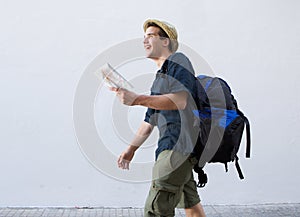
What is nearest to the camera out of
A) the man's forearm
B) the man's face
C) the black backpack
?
the man's forearm

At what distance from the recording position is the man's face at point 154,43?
134 inches

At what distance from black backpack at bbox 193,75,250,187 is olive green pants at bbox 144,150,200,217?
0.12 m

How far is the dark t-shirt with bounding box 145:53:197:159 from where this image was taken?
3.13 metres

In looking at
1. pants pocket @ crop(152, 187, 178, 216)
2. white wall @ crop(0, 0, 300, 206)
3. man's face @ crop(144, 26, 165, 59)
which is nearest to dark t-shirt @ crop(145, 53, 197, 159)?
man's face @ crop(144, 26, 165, 59)

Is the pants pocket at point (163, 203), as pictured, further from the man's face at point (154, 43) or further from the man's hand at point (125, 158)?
the man's face at point (154, 43)

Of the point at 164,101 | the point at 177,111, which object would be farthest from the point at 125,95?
the point at 177,111

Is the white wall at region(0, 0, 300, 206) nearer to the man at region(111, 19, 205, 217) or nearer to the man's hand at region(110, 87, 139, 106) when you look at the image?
the man at region(111, 19, 205, 217)

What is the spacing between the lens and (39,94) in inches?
204

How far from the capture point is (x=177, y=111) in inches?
129

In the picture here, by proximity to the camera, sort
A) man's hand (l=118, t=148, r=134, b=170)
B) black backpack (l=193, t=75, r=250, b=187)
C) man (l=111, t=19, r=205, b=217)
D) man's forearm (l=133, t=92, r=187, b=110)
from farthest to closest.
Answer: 1. man's hand (l=118, t=148, r=134, b=170)
2. black backpack (l=193, t=75, r=250, b=187)
3. man (l=111, t=19, r=205, b=217)
4. man's forearm (l=133, t=92, r=187, b=110)

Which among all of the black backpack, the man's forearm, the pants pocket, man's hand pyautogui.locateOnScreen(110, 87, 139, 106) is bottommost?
the pants pocket

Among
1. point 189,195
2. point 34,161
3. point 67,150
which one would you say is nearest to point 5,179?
point 34,161

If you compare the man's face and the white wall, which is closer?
the man's face

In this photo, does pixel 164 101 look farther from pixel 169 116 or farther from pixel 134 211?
pixel 134 211
